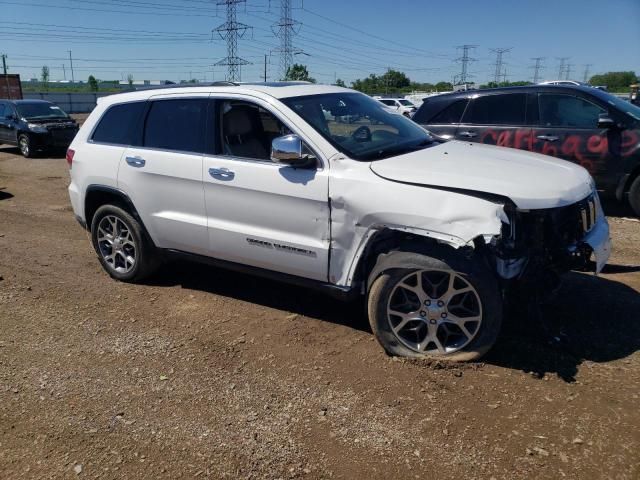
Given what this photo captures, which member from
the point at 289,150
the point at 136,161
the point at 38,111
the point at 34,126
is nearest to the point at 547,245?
the point at 289,150

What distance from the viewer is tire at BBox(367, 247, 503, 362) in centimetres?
340

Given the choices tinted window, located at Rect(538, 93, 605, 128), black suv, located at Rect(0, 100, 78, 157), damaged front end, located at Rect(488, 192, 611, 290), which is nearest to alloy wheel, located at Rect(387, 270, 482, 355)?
damaged front end, located at Rect(488, 192, 611, 290)

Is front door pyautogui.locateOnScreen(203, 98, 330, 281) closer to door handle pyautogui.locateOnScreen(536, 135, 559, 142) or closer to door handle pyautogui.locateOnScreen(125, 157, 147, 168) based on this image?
door handle pyautogui.locateOnScreen(125, 157, 147, 168)

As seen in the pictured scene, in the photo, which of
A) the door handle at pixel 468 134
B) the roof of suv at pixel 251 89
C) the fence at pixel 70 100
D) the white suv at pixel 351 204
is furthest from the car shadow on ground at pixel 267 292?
the fence at pixel 70 100

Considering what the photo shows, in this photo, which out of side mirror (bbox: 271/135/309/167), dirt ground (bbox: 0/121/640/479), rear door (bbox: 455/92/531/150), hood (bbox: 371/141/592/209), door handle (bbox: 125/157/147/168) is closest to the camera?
dirt ground (bbox: 0/121/640/479)

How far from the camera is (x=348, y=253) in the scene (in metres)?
3.77

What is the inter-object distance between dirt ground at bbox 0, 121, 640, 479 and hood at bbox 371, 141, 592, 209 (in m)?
1.11

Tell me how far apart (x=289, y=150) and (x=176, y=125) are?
55.6 inches

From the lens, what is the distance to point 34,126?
15500mm

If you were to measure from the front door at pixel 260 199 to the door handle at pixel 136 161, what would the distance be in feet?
2.42

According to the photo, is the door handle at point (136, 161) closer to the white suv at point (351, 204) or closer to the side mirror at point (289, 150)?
the white suv at point (351, 204)

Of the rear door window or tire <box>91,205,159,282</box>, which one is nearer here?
tire <box>91,205,159,282</box>

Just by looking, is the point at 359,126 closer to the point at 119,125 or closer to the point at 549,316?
the point at 549,316

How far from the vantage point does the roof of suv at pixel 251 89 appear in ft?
14.2
